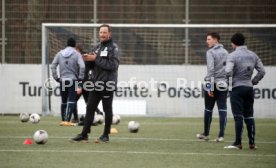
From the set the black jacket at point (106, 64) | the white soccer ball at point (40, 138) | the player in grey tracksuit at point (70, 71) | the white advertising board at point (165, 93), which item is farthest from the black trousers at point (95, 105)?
the white advertising board at point (165, 93)

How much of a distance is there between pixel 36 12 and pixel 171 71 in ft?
15.7

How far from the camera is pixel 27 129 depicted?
20.5 metres

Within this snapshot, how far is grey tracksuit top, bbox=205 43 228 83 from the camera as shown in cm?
1742

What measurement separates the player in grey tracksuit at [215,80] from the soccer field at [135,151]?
22.2 inches

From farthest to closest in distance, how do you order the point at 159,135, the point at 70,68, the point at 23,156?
1. the point at 70,68
2. the point at 159,135
3. the point at 23,156

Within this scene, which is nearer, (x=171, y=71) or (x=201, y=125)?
(x=201, y=125)

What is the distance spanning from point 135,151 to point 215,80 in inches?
132

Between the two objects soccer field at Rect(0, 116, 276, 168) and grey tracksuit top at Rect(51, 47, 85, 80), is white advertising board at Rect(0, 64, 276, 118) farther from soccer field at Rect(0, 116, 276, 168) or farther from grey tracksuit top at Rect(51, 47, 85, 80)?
soccer field at Rect(0, 116, 276, 168)

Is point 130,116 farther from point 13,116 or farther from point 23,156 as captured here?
point 23,156

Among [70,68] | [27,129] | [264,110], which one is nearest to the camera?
[27,129]

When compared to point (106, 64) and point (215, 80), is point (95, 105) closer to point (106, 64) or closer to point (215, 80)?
point (106, 64)

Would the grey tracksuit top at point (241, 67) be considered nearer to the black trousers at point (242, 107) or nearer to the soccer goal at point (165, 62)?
the black trousers at point (242, 107)

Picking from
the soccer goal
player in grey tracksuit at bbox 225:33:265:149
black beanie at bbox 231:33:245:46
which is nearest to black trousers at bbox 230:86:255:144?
player in grey tracksuit at bbox 225:33:265:149

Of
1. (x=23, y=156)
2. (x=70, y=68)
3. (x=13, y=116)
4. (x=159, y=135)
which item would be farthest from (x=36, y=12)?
(x=23, y=156)
